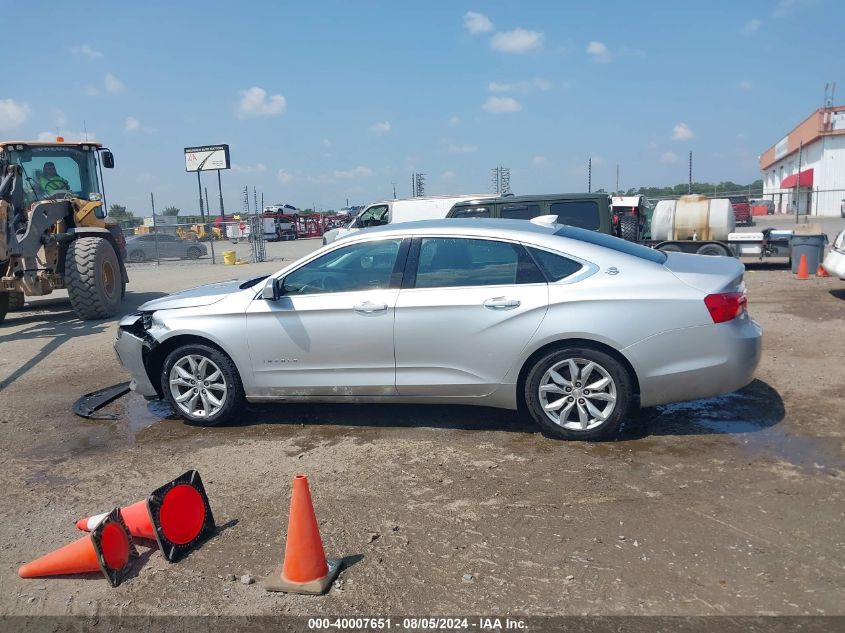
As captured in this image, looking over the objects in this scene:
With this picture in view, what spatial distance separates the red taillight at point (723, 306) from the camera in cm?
478

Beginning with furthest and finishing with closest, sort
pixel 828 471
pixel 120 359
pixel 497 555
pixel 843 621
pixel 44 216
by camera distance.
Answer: pixel 44 216
pixel 120 359
pixel 828 471
pixel 497 555
pixel 843 621

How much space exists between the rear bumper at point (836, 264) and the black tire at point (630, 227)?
5.91 m

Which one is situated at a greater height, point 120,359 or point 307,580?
point 120,359

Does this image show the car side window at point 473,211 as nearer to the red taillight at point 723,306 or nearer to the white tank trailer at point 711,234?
the white tank trailer at point 711,234

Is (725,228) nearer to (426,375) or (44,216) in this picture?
(426,375)

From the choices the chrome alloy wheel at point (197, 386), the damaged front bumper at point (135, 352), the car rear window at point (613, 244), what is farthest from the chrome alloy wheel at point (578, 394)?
the damaged front bumper at point (135, 352)

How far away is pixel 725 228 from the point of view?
15766 mm

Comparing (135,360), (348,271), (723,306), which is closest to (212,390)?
(135,360)

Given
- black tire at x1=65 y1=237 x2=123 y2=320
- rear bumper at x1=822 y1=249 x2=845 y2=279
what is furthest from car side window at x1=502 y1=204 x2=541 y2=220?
black tire at x1=65 y1=237 x2=123 y2=320

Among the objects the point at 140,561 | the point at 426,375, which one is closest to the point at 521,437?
the point at 426,375

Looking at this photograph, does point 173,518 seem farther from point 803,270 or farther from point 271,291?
point 803,270

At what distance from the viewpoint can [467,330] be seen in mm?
5070

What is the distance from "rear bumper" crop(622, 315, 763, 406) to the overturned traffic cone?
297 cm

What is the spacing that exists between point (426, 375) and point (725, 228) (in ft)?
42.2
